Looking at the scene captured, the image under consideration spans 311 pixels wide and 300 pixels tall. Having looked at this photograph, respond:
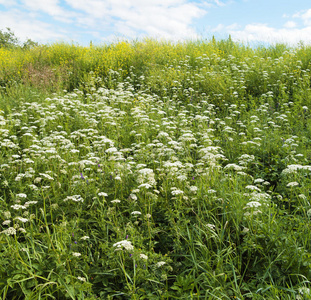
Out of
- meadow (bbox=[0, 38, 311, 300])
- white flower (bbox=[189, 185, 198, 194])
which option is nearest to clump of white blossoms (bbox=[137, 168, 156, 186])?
meadow (bbox=[0, 38, 311, 300])

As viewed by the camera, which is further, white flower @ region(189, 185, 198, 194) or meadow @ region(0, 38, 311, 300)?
white flower @ region(189, 185, 198, 194)

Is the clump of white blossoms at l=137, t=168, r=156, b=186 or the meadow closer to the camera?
the meadow

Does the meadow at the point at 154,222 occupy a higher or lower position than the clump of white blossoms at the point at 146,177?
lower

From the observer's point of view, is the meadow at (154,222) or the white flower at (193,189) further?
the white flower at (193,189)

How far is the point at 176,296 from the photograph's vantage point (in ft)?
8.80

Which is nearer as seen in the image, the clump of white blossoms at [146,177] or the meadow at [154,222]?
the meadow at [154,222]

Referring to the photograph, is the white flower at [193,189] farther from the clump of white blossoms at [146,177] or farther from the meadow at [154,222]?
the clump of white blossoms at [146,177]

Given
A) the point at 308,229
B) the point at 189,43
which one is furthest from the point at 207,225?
the point at 189,43

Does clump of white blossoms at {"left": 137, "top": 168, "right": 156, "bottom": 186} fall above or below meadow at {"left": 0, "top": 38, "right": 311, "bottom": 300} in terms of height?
above

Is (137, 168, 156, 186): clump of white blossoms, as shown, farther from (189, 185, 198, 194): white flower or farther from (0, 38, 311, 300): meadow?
(189, 185, 198, 194): white flower

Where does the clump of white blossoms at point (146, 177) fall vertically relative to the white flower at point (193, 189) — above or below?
above

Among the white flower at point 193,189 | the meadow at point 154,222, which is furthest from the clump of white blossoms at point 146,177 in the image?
the white flower at point 193,189

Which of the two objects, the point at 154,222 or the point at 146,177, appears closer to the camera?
the point at 154,222

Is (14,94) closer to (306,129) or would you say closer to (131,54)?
(131,54)
